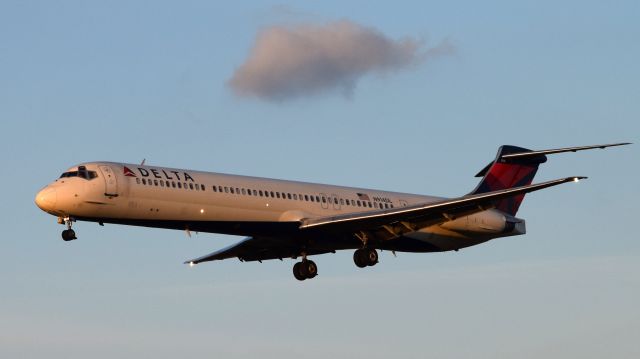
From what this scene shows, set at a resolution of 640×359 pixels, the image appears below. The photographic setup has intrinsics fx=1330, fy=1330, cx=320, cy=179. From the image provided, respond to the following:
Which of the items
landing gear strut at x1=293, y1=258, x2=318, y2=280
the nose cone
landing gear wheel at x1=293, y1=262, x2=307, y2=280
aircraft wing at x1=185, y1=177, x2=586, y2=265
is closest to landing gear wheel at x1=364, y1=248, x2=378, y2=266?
aircraft wing at x1=185, y1=177, x2=586, y2=265

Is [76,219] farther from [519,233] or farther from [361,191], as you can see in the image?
[519,233]

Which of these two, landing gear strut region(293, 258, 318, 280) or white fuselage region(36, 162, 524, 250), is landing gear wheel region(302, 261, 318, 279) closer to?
landing gear strut region(293, 258, 318, 280)

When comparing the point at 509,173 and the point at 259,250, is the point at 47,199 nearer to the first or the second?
the point at 259,250

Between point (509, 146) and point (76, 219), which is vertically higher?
point (509, 146)

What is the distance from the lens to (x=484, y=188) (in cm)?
6056

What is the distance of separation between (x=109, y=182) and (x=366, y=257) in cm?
1174

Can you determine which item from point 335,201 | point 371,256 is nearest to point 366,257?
point 371,256

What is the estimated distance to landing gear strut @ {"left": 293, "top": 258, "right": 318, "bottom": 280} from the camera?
55.8m

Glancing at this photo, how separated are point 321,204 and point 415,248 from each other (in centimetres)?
557

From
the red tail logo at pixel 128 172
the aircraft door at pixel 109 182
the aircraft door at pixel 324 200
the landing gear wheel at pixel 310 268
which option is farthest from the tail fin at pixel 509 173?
the aircraft door at pixel 109 182

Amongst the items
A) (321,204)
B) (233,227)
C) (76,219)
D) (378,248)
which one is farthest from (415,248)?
(76,219)

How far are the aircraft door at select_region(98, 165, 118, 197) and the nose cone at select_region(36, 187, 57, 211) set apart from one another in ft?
6.08

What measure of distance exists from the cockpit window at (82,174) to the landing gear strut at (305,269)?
11.2m

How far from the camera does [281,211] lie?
169ft
